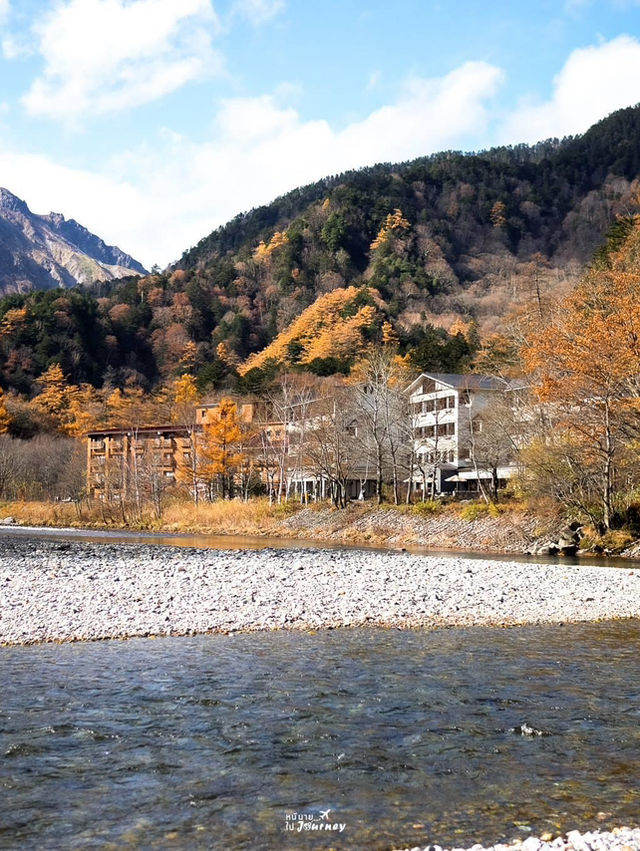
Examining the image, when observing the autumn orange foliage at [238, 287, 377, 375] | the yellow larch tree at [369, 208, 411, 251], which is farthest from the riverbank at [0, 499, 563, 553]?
the yellow larch tree at [369, 208, 411, 251]

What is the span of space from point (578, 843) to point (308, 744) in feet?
9.28

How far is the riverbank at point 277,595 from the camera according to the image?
13.5m

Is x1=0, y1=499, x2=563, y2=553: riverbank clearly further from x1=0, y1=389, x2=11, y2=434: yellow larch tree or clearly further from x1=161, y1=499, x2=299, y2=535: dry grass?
x1=0, y1=389, x2=11, y2=434: yellow larch tree

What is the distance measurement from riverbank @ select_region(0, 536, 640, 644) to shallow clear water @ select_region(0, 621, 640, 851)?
1.69 m

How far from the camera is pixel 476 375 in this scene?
68125mm

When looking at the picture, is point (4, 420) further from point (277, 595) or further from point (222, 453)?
point (277, 595)

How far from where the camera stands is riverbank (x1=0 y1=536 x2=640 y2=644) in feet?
44.1

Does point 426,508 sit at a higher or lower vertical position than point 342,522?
higher

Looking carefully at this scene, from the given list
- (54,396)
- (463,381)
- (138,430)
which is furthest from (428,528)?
(54,396)

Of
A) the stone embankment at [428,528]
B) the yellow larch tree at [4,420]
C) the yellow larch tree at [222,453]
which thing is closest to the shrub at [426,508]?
the stone embankment at [428,528]

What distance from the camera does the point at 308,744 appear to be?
24.4 feet

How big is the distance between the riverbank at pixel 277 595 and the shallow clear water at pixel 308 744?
5.53 ft

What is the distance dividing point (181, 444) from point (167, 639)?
5921cm

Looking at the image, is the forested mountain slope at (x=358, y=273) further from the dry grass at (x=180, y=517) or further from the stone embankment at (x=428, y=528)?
the stone embankment at (x=428, y=528)
